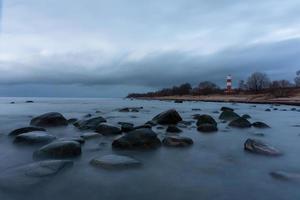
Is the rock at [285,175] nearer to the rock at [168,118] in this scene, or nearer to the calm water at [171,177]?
the calm water at [171,177]

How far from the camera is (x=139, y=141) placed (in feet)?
26.1

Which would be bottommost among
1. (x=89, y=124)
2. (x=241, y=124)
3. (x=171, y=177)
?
(x=171, y=177)

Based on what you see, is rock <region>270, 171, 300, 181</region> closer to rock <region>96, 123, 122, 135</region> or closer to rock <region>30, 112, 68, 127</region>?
rock <region>96, 123, 122, 135</region>

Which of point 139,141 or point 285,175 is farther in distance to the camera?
point 139,141

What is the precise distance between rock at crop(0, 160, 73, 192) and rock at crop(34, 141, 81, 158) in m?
0.78

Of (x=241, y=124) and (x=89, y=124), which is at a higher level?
(x=89, y=124)

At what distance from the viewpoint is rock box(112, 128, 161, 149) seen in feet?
25.8

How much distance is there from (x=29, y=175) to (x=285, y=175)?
4995 mm

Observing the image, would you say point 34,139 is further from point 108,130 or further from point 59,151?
point 108,130

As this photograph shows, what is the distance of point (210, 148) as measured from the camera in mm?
8445

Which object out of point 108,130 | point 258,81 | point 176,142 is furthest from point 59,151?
point 258,81

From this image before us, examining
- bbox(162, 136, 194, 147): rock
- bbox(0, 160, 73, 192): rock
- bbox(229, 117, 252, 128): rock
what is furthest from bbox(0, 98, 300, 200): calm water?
bbox(229, 117, 252, 128): rock

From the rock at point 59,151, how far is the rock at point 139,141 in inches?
54.1

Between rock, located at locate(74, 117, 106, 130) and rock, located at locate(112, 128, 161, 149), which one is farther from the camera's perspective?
rock, located at locate(74, 117, 106, 130)
